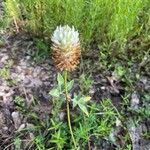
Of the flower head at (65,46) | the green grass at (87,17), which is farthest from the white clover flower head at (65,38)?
the green grass at (87,17)

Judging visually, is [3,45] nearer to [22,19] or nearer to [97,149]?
[22,19]

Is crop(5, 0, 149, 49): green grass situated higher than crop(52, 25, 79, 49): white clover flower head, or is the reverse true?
crop(5, 0, 149, 49): green grass

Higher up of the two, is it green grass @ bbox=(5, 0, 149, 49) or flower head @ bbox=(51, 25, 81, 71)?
green grass @ bbox=(5, 0, 149, 49)

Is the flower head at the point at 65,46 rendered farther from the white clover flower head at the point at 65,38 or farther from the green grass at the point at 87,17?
the green grass at the point at 87,17

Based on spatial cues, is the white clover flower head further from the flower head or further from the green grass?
the green grass

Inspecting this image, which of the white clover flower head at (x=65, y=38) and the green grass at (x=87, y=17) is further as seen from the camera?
the green grass at (x=87, y=17)

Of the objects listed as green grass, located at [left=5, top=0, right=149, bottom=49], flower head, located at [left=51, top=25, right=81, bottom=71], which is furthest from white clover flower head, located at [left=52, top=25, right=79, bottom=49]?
green grass, located at [left=5, top=0, right=149, bottom=49]

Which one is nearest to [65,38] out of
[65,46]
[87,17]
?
[65,46]

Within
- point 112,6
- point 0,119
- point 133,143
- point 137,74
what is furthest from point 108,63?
point 0,119

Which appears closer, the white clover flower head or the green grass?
the white clover flower head

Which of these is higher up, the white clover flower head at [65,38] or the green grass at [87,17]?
the green grass at [87,17]

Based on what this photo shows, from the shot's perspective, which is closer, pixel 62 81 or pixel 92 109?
pixel 62 81
